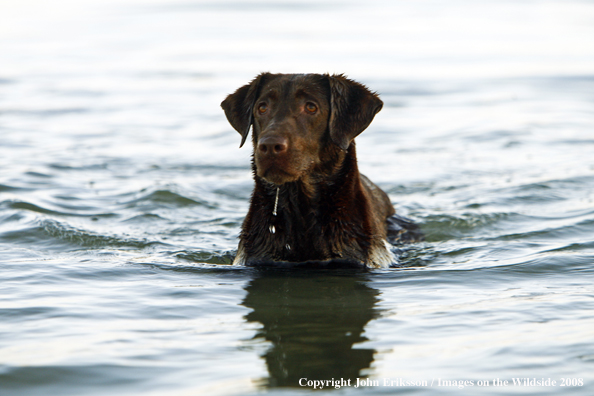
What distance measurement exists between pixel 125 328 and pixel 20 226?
3.76 metres

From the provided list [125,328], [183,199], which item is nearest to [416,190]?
[183,199]

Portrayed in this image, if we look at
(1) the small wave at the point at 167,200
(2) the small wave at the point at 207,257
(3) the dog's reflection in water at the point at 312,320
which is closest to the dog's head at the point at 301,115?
(3) the dog's reflection in water at the point at 312,320

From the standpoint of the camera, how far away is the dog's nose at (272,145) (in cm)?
527

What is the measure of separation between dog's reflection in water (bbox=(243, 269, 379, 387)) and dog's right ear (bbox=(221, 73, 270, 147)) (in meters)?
1.25

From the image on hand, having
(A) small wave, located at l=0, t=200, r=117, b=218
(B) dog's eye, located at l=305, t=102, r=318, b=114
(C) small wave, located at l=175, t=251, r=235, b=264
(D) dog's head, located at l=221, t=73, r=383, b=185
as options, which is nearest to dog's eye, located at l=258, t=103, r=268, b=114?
(D) dog's head, located at l=221, t=73, r=383, b=185

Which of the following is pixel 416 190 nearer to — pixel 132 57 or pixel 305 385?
pixel 305 385

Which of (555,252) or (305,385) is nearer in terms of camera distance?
(305,385)

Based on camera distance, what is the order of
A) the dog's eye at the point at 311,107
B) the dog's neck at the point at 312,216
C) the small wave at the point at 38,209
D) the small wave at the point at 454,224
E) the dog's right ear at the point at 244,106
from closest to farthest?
the dog's eye at the point at 311,107
the dog's neck at the point at 312,216
the dog's right ear at the point at 244,106
the small wave at the point at 454,224
the small wave at the point at 38,209

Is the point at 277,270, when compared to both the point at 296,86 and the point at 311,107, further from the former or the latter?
the point at 296,86

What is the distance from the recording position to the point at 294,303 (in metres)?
5.04

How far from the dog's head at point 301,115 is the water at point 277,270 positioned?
92cm

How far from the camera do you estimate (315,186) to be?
233 inches

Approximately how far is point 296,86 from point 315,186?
0.82m

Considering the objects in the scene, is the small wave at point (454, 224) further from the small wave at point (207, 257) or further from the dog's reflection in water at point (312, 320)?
the dog's reflection in water at point (312, 320)
